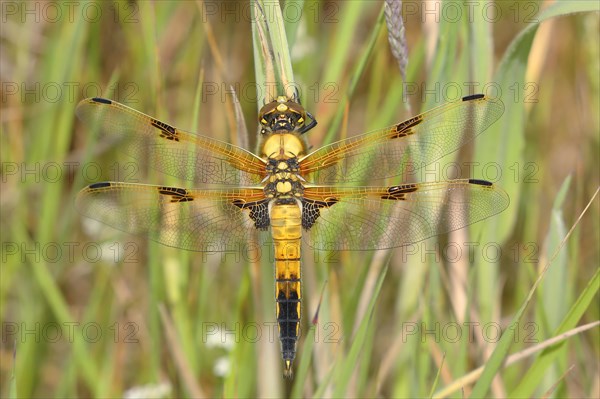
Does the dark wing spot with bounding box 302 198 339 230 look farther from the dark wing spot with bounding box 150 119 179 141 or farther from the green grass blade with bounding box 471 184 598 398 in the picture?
the green grass blade with bounding box 471 184 598 398

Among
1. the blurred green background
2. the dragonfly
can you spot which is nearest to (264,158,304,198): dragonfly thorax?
the dragonfly

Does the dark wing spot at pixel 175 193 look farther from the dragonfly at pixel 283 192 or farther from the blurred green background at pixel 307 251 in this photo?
the blurred green background at pixel 307 251

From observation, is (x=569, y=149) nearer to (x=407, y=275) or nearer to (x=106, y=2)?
(x=407, y=275)

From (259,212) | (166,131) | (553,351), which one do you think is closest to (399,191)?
(259,212)

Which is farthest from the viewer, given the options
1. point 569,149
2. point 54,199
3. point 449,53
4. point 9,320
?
point 569,149

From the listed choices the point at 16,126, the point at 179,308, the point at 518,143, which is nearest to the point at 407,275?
the point at 518,143

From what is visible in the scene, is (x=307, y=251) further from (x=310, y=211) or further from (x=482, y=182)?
(x=482, y=182)

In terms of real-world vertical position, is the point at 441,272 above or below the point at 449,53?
below
